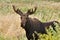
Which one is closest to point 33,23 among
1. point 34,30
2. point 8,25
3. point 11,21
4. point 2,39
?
point 34,30

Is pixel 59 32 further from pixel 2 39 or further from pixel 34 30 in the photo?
pixel 2 39

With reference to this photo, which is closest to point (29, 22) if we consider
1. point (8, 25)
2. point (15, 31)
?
point (15, 31)

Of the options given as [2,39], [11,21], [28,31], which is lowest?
[11,21]

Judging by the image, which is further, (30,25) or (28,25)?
(30,25)

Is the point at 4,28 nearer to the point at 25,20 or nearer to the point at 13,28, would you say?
the point at 13,28

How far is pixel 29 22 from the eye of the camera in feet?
39.1

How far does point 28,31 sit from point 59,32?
1.62m

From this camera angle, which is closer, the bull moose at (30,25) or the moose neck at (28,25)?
the bull moose at (30,25)

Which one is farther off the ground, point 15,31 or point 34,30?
point 34,30

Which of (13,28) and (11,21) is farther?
(11,21)

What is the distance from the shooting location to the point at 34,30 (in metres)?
12.3

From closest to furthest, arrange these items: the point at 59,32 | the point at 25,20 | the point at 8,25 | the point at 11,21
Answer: the point at 59,32, the point at 25,20, the point at 8,25, the point at 11,21

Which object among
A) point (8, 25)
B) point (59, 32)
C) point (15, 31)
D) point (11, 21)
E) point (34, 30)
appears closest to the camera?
point (59, 32)

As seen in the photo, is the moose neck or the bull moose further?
the moose neck
